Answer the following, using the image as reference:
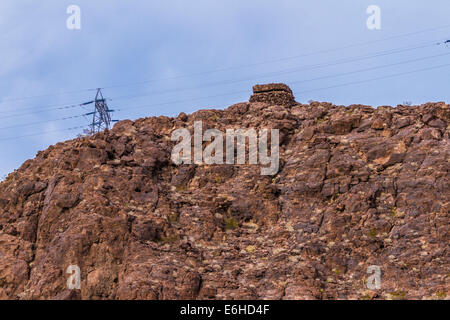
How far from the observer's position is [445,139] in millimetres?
32500

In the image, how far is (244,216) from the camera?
32000 millimetres

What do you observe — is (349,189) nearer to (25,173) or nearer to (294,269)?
(294,269)

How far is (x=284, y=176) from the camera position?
34.1 m

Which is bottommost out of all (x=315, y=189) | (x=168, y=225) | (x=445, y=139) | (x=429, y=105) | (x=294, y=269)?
(x=294, y=269)

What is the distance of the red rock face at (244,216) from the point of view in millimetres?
27062

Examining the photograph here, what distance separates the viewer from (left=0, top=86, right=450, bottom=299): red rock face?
2706 centimetres

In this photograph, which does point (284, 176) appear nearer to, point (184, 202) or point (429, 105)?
point (184, 202)
